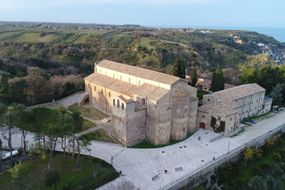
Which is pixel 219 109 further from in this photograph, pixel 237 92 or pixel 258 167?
pixel 258 167

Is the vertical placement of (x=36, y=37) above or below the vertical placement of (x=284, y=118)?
above

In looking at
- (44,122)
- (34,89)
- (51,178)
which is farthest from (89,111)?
(51,178)

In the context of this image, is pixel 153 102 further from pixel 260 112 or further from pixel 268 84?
pixel 268 84

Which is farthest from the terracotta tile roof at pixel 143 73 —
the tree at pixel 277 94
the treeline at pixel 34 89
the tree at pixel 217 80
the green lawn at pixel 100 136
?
the tree at pixel 277 94

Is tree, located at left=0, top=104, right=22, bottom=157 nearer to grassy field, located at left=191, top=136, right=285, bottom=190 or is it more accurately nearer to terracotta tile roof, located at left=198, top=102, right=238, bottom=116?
grassy field, located at left=191, top=136, right=285, bottom=190

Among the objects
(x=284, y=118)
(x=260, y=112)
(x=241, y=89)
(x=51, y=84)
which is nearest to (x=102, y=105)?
(x=51, y=84)

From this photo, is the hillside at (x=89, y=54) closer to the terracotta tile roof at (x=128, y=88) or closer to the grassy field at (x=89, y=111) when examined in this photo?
the grassy field at (x=89, y=111)
